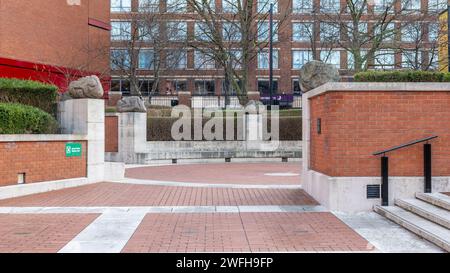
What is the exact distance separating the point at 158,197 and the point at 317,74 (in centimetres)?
465

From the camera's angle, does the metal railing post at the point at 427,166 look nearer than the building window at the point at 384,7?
Yes

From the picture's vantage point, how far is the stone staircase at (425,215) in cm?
727

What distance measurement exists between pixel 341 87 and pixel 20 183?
770 centimetres

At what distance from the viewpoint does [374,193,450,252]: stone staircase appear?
23.9ft

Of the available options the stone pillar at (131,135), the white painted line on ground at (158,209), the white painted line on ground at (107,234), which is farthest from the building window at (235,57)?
the white painted line on ground at (107,234)

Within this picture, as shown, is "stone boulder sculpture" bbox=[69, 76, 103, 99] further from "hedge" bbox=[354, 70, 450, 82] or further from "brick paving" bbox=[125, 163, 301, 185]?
"hedge" bbox=[354, 70, 450, 82]

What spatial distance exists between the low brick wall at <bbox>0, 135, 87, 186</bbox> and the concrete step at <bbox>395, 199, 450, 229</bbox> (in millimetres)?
8322

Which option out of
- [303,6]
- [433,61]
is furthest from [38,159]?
[303,6]

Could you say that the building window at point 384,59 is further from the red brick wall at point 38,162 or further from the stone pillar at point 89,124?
the red brick wall at point 38,162

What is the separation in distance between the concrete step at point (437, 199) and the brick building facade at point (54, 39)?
24419mm

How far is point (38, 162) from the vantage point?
41.0ft

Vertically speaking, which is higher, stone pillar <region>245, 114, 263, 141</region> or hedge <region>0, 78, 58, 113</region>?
hedge <region>0, 78, 58, 113</region>

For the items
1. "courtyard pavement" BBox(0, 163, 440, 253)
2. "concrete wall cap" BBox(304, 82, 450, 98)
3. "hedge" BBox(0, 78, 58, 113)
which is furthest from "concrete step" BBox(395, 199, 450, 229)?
"hedge" BBox(0, 78, 58, 113)
